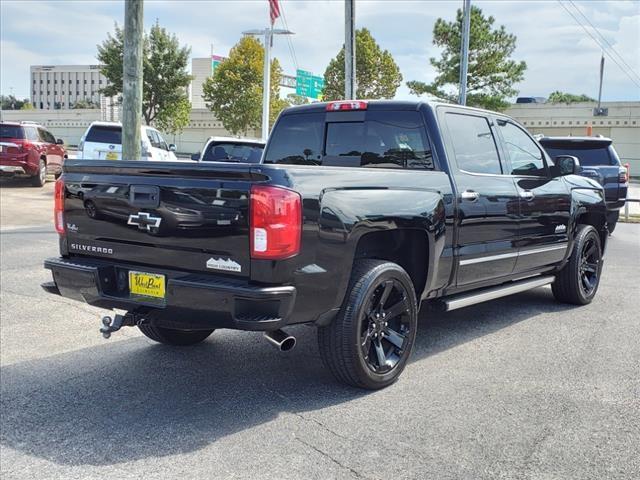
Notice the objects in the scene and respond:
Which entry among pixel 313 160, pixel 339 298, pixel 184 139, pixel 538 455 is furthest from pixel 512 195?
pixel 184 139

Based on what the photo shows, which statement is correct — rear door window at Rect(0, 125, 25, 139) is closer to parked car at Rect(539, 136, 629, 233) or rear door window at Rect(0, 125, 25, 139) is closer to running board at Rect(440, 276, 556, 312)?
parked car at Rect(539, 136, 629, 233)

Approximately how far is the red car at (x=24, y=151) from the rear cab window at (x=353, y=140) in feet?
50.7

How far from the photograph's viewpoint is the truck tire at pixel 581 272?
661 centimetres

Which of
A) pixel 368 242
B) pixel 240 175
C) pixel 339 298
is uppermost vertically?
pixel 240 175

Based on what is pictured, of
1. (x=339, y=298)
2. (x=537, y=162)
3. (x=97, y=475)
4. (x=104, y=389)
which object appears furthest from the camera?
(x=537, y=162)

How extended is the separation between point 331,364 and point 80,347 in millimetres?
2385

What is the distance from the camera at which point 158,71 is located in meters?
40.3

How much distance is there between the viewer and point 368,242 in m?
4.38

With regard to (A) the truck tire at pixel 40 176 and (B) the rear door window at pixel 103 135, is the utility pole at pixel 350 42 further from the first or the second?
(A) the truck tire at pixel 40 176

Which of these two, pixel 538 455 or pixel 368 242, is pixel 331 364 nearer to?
pixel 368 242

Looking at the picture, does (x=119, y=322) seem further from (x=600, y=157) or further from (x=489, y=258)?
(x=600, y=157)

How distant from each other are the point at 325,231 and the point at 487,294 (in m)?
2.15

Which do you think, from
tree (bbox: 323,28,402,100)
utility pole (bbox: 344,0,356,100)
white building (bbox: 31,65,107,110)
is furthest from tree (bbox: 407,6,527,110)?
white building (bbox: 31,65,107,110)

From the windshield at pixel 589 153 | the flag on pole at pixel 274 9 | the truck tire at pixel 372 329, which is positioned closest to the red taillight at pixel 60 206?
the truck tire at pixel 372 329
